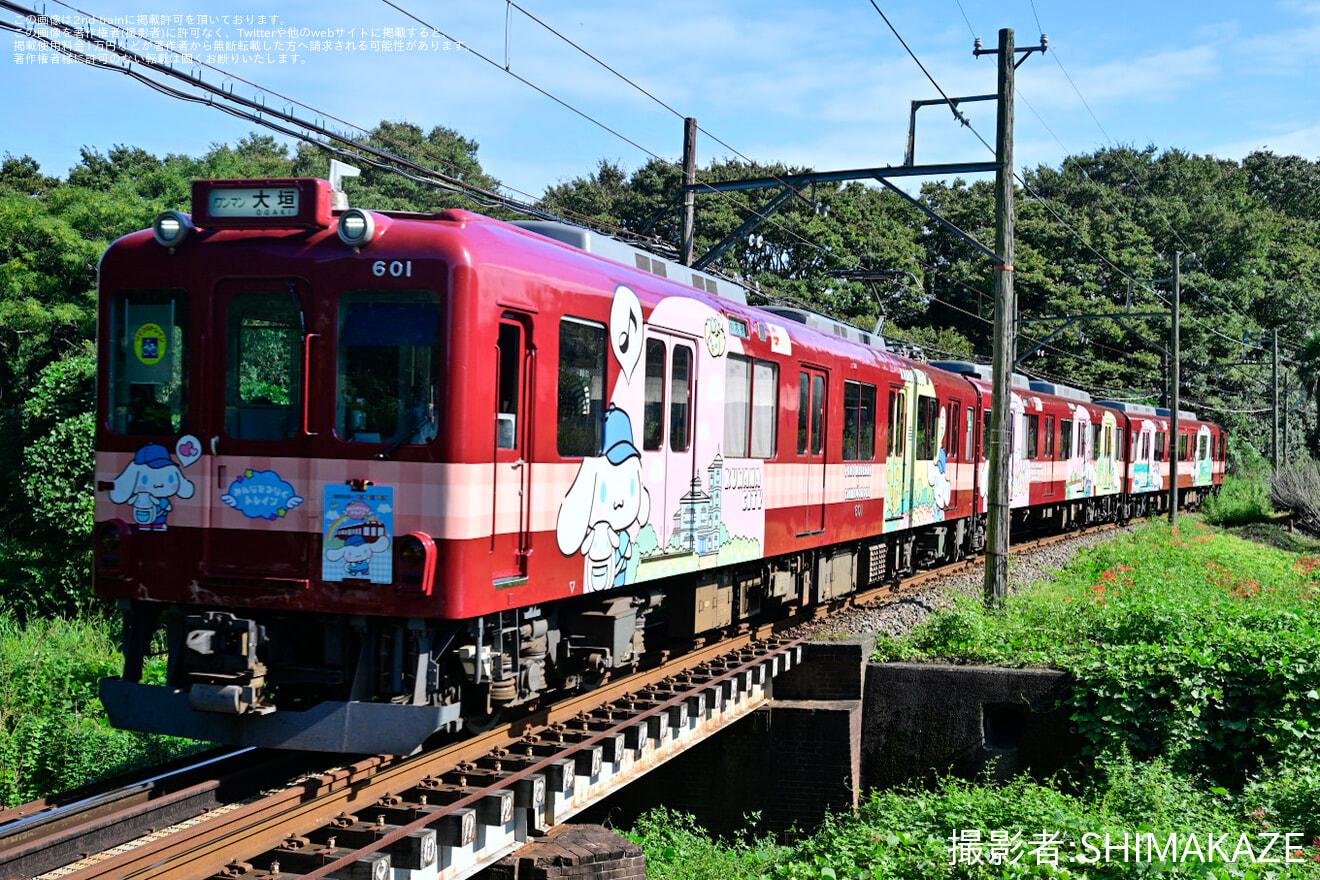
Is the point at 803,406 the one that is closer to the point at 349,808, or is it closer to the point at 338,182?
the point at 338,182

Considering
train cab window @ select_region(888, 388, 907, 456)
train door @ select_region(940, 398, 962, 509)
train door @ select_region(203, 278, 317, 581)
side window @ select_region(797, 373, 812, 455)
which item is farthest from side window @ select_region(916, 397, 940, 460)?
train door @ select_region(203, 278, 317, 581)

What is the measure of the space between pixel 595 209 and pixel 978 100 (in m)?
33.8

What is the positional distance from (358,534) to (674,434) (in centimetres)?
328

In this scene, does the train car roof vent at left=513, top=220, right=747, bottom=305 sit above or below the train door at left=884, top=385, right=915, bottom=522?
above

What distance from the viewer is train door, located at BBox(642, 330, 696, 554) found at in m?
9.12

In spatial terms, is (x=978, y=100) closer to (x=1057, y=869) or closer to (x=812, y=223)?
(x=1057, y=869)

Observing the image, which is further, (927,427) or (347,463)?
(927,427)

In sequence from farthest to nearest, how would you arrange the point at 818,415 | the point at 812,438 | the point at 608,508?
1. the point at 818,415
2. the point at 812,438
3. the point at 608,508

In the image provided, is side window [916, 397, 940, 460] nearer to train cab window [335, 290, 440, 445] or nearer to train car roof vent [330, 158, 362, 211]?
train car roof vent [330, 158, 362, 211]

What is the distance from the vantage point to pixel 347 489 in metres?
6.85

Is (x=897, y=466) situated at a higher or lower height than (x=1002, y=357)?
lower

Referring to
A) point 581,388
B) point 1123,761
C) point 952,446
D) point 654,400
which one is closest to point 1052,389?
point 952,446

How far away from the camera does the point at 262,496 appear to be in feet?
22.9

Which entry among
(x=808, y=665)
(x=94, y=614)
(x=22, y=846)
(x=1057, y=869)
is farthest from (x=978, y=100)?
(x=94, y=614)
